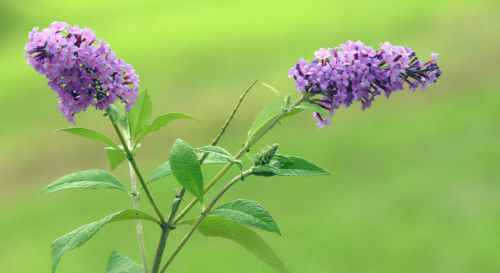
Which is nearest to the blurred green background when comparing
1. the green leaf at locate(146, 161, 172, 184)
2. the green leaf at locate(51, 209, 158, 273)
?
the green leaf at locate(146, 161, 172, 184)

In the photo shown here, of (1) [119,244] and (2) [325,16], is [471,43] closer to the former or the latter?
(2) [325,16]

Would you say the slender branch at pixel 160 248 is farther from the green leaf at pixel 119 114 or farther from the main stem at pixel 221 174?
the green leaf at pixel 119 114

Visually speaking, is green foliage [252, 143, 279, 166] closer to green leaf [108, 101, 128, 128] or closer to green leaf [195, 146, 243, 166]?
green leaf [195, 146, 243, 166]

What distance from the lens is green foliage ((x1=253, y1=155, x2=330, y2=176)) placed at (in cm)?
64

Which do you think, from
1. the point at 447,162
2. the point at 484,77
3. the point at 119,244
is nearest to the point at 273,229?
the point at 119,244

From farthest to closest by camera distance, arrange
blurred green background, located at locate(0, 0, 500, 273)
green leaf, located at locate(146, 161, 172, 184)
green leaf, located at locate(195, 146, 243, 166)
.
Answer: blurred green background, located at locate(0, 0, 500, 273), green leaf, located at locate(146, 161, 172, 184), green leaf, located at locate(195, 146, 243, 166)

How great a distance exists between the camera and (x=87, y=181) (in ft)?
2.38

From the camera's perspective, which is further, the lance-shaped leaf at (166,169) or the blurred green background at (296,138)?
the blurred green background at (296,138)

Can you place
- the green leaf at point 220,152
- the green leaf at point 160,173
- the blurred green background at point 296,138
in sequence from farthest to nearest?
1. the blurred green background at point 296,138
2. the green leaf at point 160,173
3. the green leaf at point 220,152

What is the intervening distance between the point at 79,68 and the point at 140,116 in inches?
5.2

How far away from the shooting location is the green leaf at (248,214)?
63cm

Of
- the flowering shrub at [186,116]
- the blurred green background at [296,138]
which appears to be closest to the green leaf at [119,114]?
the flowering shrub at [186,116]

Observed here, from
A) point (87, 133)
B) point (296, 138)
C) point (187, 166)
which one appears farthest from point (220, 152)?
point (296, 138)

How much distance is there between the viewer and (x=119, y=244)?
3797 mm
